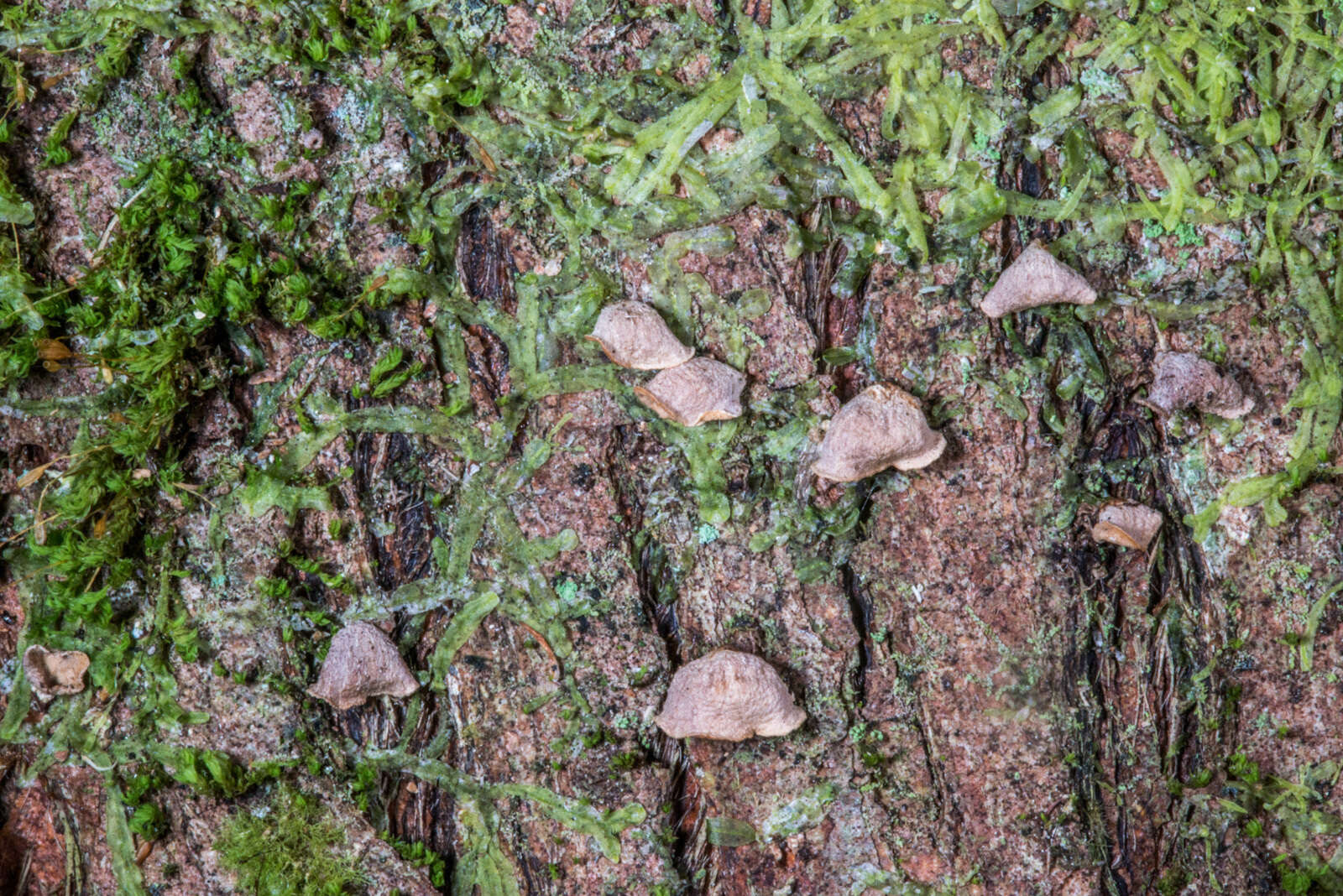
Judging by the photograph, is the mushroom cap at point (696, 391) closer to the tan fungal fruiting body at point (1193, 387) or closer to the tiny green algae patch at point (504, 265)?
the tiny green algae patch at point (504, 265)

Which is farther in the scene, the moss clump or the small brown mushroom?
the moss clump

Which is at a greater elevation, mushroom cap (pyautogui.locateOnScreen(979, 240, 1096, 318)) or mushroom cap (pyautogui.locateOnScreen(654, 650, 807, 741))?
mushroom cap (pyautogui.locateOnScreen(979, 240, 1096, 318))

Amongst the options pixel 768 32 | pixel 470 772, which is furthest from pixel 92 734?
pixel 768 32

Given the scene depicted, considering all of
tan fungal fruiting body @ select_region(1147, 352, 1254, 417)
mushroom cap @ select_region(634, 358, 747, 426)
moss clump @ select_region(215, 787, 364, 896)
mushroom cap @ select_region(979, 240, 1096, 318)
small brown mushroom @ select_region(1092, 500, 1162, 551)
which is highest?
mushroom cap @ select_region(979, 240, 1096, 318)

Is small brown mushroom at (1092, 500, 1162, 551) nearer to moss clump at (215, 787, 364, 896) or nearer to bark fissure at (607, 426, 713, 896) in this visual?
bark fissure at (607, 426, 713, 896)

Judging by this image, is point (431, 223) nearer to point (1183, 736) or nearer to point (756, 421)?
point (756, 421)

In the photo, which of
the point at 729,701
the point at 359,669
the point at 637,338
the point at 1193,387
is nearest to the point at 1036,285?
the point at 1193,387

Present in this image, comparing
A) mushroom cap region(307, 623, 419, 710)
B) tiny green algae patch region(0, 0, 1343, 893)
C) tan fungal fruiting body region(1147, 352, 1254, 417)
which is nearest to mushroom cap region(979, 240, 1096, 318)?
tiny green algae patch region(0, 0, 1343, 893)

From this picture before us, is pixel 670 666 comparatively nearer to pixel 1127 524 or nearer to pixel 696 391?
pixel 696 391

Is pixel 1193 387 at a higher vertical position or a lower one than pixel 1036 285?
lower
